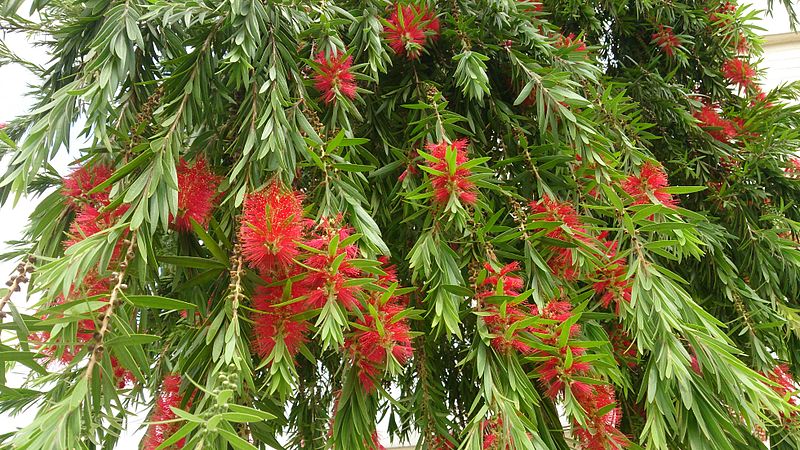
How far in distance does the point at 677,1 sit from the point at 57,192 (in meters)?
1.43

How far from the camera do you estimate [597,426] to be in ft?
2.35


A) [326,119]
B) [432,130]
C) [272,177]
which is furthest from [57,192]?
[432,130]

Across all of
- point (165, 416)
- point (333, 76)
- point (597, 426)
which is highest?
point (333, 76)

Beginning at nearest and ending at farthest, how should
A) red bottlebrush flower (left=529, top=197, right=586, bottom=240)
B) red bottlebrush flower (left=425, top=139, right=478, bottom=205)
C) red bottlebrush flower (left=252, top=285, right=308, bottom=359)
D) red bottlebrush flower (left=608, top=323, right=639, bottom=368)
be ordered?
red bottlebrush flower (left=252, top=285, right=308, bottom=359)
red bottlebrush flower (left=425, top=139, right=478, bottom=205)
red bottlebrush flower (left=529, top=197, right=586, bottom=240)
red bottlebrush flower (left=608, top=323, right=639, bottom=368)

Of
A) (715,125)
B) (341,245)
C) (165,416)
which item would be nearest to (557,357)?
(341,245)

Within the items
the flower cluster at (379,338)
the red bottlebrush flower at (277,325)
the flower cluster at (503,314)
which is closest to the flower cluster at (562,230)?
the flower cluster at (503,314)

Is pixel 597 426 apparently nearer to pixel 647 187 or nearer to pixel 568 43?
pixel 647 187

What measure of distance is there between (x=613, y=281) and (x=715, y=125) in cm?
74

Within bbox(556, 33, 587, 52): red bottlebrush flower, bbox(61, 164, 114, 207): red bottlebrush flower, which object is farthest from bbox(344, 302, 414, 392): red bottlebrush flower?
bbox(556, 33, 587, 52): red bottlebrush flower

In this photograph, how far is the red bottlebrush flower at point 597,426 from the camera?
71 cm

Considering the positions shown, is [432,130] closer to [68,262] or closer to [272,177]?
[272,177]

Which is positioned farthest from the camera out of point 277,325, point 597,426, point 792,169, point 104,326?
point 792,169

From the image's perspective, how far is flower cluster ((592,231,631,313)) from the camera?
2.70ft

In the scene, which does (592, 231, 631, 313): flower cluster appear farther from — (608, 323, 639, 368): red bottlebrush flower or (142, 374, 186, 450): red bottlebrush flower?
(142, 374, 186, 450): red bottlebrush flower
